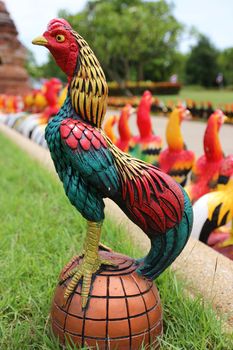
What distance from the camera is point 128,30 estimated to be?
3203 centimetres

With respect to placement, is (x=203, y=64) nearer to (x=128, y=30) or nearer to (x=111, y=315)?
(x=128, y=30)

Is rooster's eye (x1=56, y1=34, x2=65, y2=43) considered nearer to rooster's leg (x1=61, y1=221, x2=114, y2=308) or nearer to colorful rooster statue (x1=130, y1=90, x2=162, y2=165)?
rooster's leg (x1=61, y1=221, x2=114, y2=308)

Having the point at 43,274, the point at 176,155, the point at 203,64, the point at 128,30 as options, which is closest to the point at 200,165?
the point at 176,155

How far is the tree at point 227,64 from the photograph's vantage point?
49562mm

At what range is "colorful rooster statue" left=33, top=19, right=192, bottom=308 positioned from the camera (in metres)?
1.62

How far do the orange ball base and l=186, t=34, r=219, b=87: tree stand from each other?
47.6m

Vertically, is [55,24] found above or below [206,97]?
above

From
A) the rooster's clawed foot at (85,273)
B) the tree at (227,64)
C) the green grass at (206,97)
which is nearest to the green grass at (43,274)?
the rooster's clawed foot at (85,273)

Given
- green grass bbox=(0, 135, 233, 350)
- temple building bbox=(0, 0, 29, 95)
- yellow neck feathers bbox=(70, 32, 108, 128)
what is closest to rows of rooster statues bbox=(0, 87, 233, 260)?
green grass bbox=(0, 135, 233, 350)

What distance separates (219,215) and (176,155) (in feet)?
4.17

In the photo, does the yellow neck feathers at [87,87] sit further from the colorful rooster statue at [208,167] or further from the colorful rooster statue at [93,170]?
the colorful rooster statue at [208,167]

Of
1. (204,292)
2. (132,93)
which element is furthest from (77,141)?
(132,93)

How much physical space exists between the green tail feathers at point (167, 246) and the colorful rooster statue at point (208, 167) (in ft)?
5.78

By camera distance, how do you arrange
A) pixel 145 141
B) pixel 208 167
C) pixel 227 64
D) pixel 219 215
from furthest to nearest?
pixel 227 64, pixel 145 141, pixel 208 167, pixel 219 215
